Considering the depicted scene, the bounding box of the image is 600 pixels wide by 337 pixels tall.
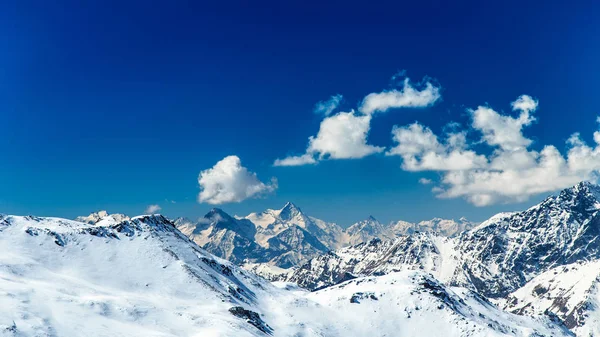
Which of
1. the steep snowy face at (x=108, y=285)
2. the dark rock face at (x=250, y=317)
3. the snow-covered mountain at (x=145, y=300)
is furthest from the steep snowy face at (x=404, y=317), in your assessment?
the steep snowy face at (x=108, y=285)

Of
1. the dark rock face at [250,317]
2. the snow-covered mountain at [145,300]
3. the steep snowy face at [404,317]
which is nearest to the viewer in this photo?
the snow-covered mountain at [145,300]

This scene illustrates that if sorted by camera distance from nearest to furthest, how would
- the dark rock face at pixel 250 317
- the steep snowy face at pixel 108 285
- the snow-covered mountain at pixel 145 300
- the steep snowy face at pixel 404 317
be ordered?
the steep snowy face at pixel 108 285, the snow-covered mountain at pixel 145 300, the dark rock face at pixel 250 317, the steep snowy face at pixel 404 317

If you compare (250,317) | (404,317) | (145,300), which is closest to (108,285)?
(145,300)

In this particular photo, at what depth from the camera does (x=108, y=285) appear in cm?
15062

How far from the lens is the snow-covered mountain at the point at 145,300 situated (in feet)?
363

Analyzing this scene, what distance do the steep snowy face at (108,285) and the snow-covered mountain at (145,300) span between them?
1.10ft

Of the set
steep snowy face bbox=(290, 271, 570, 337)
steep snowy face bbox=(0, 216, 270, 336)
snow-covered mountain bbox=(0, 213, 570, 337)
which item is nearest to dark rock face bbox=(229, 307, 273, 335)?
snow-covered mountain bbox=(0, 213, 570, 337)

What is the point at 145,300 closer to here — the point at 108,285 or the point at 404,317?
the point at 108,285

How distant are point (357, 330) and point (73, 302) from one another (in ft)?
346

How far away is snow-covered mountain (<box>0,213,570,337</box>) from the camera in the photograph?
11050 cm

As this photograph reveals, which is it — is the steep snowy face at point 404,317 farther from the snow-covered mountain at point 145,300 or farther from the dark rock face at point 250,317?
the dark rock face at point 250,317

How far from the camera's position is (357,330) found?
591ft

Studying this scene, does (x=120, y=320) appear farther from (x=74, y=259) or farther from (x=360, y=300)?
(x=360, y=300)

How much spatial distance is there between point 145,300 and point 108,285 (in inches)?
665
